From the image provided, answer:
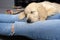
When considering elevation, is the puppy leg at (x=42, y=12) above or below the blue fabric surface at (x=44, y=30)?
above

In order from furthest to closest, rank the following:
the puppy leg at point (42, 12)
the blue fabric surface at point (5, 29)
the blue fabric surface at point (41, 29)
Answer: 1. the puppy leg at point (42, 12)
2. the blue fabric surface at point (5, 29)
3. the blue fabric surface at point (41, 29)

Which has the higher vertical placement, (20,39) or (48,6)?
(48,6)

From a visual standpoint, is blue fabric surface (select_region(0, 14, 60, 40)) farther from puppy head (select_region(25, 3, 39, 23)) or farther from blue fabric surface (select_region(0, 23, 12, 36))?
puppy head (select_region(25, 3, 39, 23))

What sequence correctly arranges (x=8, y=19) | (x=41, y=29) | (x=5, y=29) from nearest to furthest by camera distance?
(x=41, y=29)
(x=5, y=29)
(x=8, y=19)

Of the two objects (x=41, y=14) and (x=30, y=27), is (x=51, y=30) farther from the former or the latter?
(x=41, y=14)

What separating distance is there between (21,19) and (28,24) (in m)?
0.30

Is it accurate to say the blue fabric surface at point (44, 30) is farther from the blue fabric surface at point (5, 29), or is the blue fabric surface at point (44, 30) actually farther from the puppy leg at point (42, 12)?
the puppy leg at point (42, 12)

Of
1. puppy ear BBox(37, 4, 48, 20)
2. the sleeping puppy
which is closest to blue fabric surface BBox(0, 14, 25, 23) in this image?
the sleeping puppy

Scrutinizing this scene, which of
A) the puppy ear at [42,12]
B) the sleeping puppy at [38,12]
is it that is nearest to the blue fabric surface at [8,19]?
the sleeping puppy at [38,12]

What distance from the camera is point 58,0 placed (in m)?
3.35

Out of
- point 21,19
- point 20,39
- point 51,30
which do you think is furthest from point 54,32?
point 21,19

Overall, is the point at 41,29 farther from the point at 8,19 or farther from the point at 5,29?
the point at 8,19

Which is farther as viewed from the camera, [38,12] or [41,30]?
[38,12]

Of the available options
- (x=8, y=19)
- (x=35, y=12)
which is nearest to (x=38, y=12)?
(x=35, y=12)
